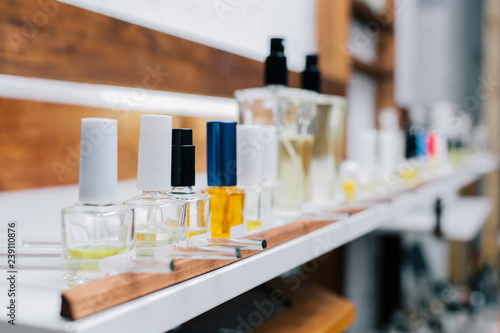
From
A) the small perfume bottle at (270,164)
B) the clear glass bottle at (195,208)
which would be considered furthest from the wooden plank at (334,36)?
the clear glass bottle at (195,208)

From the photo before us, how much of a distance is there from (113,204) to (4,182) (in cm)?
15

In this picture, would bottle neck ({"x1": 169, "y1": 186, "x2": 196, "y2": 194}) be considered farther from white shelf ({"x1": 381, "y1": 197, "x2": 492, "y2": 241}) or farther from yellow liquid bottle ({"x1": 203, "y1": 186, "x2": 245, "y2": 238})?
white shelf ({"x1": 381, "y1": 197, "x2": 492, "y2": 241})

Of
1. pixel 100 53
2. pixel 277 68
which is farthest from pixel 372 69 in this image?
pixel 100 53

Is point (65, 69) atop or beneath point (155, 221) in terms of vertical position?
atop

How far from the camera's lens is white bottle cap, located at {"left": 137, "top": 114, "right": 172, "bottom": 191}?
1.00 feet

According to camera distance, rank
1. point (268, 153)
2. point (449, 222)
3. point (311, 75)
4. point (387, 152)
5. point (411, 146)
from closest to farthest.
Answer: point (268, 153), point (311, 75), point (387, 152), point (411, 146), point (449, 222)

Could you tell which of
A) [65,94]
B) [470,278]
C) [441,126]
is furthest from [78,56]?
[470,278]

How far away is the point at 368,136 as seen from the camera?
76 centimetres

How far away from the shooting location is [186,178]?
1.09 ft

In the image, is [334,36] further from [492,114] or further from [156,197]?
[492,114]

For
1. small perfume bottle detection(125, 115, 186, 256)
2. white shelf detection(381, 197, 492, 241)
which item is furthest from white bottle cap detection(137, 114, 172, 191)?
white shelf detection(381, 197, 492, 241)

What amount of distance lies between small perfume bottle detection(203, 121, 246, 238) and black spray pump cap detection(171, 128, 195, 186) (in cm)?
2

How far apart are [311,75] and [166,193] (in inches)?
12.4

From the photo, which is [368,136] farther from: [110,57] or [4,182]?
[4,182]
